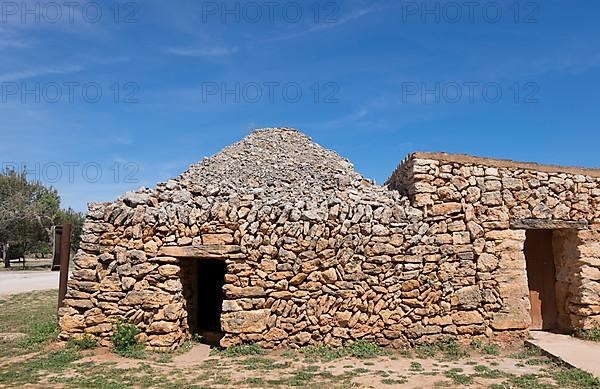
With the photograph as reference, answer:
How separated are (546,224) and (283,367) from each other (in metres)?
5.69

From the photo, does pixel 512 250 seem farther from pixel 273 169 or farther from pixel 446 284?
pixel 273 169

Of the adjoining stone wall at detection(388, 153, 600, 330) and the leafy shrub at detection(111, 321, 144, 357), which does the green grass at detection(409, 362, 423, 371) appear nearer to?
the adjoining stone wall at detection(388, 153, 600, 330)

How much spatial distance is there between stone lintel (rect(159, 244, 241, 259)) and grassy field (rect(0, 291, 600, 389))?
164 cm

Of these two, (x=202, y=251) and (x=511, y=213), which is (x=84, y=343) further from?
(x=511, y=213)

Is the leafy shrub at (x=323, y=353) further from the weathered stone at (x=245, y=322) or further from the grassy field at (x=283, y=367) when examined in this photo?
the weathered stone at (x=245, y=322)

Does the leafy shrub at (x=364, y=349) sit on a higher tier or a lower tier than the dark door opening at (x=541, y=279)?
lower

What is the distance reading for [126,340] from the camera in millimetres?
8273

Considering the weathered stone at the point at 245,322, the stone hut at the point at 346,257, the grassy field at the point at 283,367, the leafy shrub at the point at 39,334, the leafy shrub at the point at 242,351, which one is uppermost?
the stone hut at the point at 346,257

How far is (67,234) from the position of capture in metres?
9.63

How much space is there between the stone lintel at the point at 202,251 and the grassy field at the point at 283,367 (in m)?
1.64

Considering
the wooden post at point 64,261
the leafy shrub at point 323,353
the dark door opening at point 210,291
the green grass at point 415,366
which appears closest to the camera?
the green grass at point 415,366

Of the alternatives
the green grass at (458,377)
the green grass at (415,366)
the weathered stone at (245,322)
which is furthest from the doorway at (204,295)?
the green grass at (458,377)

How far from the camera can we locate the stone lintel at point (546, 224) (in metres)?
9.17

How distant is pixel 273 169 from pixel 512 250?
5.48 metres
